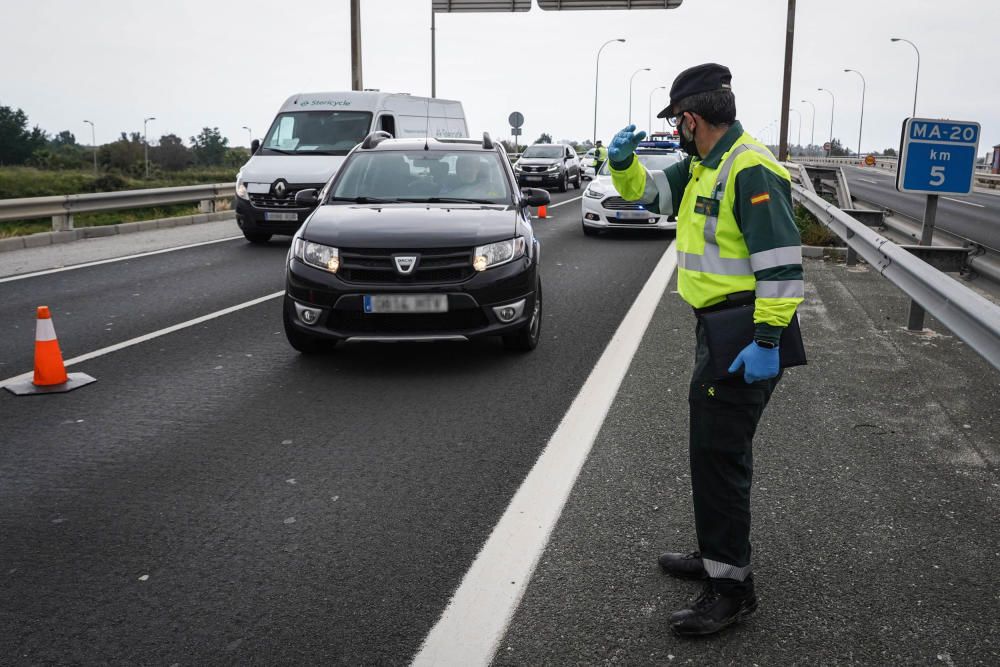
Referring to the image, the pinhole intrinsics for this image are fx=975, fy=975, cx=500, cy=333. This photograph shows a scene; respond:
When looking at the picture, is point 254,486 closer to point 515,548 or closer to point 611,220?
point 515,548

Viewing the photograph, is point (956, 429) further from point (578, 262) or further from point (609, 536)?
point (578, 262)

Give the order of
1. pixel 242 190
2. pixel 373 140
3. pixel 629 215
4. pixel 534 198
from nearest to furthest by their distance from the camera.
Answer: pixel 534 198
pixel 373 140
pixel 242 190
pixel 629 215

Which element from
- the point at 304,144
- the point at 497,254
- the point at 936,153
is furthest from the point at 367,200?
the point at 304,144

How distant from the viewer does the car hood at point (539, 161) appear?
3544 cm

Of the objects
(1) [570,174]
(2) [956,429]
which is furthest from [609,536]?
(1) [570,174]

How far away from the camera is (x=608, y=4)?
2925 cm

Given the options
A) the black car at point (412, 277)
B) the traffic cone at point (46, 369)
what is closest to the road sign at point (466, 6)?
the black car at point (412, 277)

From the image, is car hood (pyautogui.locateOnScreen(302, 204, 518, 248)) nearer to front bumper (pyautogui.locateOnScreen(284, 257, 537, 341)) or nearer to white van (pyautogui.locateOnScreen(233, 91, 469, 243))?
front bumper (pyautogui.locateOnScreen(284, 257, 537, 341))

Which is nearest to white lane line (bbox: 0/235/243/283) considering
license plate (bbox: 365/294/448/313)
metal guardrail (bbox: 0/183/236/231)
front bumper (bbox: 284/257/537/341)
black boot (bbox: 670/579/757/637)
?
metal guardrail (bbox: 0/183/236/231)

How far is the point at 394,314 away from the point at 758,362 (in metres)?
3.96

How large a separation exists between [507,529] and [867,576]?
136 centimetres

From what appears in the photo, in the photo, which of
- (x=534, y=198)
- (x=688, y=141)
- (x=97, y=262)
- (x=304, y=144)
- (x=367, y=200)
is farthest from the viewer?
(x=304, y=144)

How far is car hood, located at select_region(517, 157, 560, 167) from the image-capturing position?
116 feet

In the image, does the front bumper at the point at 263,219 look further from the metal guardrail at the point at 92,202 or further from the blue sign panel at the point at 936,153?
the blue sign panel at the point at 936,153
